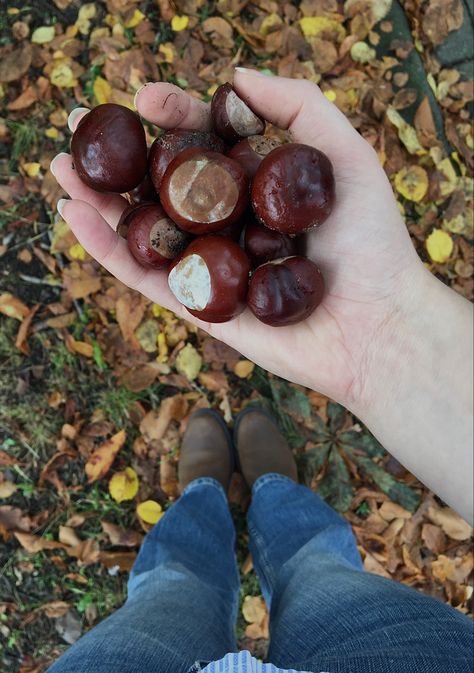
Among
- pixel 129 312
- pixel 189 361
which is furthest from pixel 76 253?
pixel 189 361

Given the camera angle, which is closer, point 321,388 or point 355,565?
point 321,388

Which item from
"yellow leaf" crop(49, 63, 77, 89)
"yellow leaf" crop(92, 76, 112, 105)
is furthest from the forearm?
"yellow leaf" crop(49, 63, 77, 89)

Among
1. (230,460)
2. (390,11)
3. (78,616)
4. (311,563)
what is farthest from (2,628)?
(390,11)

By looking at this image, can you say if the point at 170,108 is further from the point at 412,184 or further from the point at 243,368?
the point at 412,184

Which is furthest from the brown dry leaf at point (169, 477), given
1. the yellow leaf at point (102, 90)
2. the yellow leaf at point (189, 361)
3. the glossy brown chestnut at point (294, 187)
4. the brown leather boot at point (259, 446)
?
the yellow leaf at point (102, 90)

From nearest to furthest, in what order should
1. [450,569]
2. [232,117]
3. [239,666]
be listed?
1. [239,666]
2. [232,117]
3. [450,569]

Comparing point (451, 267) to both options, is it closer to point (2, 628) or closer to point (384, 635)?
point (384, 635)

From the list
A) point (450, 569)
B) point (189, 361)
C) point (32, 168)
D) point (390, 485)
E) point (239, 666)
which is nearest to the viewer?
point (239, 666)
